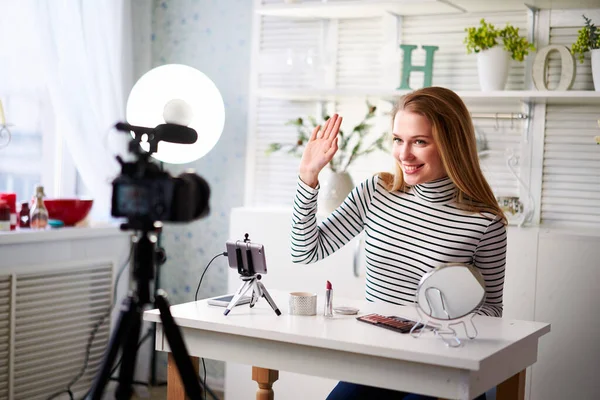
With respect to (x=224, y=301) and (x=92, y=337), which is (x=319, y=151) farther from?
(x=92, y=337)

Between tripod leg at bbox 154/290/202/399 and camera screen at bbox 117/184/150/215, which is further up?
camera screen at bbox 117/184/150/215

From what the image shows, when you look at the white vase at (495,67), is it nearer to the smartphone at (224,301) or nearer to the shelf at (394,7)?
the shelf at (394,7)

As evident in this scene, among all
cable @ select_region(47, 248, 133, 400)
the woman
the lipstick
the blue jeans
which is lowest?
cable @ select_region(47, 248, 133, 400)

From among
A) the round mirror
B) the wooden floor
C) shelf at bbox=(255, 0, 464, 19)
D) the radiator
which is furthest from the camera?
the wooden floor

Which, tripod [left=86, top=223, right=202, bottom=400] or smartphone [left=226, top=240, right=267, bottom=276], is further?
smartphone [left=226, top=240, right=267, bottom=276]

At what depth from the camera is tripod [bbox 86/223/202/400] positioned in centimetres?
155

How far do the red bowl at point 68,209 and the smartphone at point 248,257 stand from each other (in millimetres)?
1438

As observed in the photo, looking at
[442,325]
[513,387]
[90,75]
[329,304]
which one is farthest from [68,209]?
[513,387]

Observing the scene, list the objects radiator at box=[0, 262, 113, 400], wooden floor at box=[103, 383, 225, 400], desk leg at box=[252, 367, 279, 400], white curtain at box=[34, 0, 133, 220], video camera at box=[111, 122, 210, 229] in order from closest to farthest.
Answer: video camera at box=[111, 122, 210, 229]
desk leg at box=[252, 367, 279, 400]
radiator at box=[0, 262, 113, 400]
white curtain at box=[34, 0, 133, 220]
wooden floor at box=[103, 383, 225, 400]

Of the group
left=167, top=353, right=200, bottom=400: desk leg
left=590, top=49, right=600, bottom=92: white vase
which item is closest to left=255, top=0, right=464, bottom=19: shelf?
left=590, top=49, right=600, bottom=92: white vase

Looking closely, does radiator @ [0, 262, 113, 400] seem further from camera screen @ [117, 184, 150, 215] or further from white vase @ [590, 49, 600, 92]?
white vase @ [590, 49, 600, 92]

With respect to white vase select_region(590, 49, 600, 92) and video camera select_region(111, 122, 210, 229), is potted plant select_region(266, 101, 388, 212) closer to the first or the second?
white vase select_region(590, 49, 600, 92)

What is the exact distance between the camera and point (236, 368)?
340cm

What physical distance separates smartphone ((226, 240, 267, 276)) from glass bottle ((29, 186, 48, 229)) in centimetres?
135
